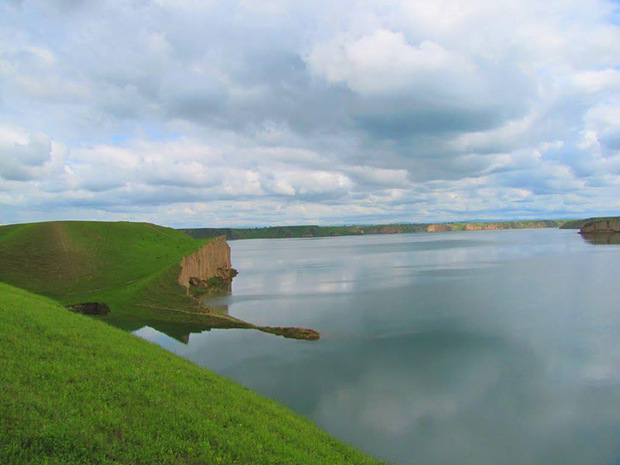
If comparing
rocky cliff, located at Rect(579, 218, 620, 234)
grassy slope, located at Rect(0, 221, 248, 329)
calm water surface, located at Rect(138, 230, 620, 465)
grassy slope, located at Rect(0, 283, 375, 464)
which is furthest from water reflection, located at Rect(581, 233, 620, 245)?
grassy slope, located at Rect(0, 283, 375, 464)

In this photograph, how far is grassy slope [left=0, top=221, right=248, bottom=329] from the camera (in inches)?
1350

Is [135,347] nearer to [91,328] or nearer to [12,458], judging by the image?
[91,328]

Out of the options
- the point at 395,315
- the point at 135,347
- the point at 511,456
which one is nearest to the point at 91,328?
the point at 135,347

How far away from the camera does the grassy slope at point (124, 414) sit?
7199 mm

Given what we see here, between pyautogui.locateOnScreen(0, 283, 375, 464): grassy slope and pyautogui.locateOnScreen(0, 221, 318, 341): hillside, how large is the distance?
52.9 ft

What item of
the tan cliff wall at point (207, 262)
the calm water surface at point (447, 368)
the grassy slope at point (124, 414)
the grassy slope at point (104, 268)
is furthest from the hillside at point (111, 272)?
the grassy slope at point (124, 414)

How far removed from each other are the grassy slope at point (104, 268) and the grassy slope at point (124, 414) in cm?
1863

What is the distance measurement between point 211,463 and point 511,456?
35.0 feet

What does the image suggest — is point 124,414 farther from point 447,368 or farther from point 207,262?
point 207,262

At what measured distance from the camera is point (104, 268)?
152 feet

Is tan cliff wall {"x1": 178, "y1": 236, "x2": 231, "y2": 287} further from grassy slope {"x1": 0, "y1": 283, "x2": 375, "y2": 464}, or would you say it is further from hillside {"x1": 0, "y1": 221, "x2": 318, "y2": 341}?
grassy slope {"x1": 0, "y1": 283, "x2": 375, "y2": 464}

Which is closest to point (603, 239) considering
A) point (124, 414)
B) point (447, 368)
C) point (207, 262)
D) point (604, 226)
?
point (604, 226)

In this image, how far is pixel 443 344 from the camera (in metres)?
25.8

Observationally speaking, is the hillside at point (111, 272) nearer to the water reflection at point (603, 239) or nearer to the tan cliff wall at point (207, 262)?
the tan cliff wall at point (207, 262)
